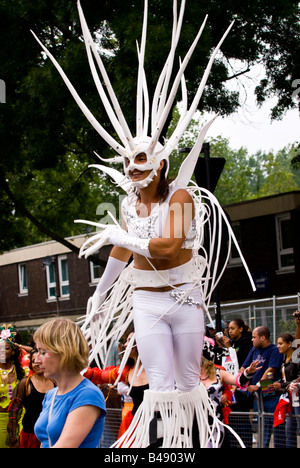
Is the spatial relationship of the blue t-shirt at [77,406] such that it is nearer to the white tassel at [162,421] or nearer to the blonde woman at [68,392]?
the blonde woman at [68,392]

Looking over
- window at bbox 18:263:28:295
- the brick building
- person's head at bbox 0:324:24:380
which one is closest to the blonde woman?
person's head at bbox 0:324:24:380

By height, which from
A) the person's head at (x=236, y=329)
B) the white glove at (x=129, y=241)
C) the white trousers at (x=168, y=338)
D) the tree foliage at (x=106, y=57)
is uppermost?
the tree foliage at (x=106, y=57)

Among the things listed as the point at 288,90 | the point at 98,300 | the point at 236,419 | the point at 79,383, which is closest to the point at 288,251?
the point at 288,90

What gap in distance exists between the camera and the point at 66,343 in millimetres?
3281

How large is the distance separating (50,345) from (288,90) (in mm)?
9675

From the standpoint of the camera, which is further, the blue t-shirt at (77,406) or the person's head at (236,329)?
the person's head at (236,329)

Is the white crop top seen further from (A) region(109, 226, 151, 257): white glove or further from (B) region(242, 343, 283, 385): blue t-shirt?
(B) region(242, 343, 283, 385): blue t-shirt

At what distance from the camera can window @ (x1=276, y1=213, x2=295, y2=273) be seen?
843 inches

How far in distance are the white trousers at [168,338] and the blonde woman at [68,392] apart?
127cm

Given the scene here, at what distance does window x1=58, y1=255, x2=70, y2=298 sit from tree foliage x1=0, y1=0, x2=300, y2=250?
15.9 meters

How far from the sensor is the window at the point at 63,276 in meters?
29.9

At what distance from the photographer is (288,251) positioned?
21516 millimetres

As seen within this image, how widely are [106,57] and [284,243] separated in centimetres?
1104

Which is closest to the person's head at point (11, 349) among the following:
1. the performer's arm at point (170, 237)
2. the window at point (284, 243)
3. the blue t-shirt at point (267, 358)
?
the blue t-shirt at point (267, 358)
